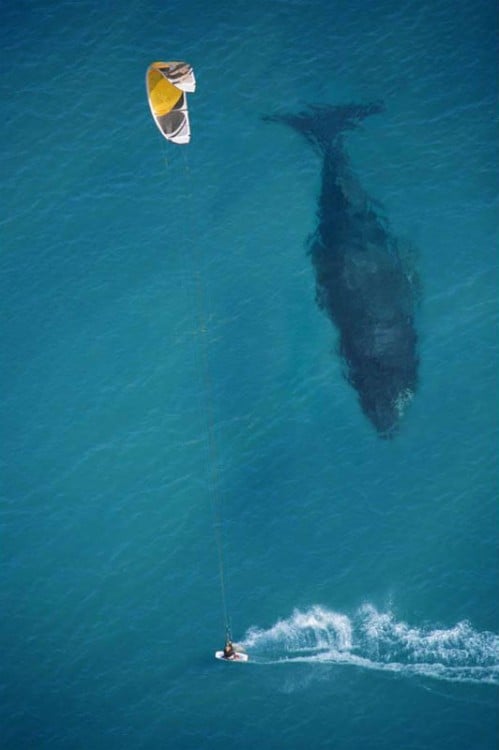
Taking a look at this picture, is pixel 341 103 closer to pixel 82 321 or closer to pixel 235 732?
pixel 82 321

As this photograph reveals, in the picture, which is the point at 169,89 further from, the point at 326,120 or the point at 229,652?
the point at 229,652

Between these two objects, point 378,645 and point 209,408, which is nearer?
point 378,645

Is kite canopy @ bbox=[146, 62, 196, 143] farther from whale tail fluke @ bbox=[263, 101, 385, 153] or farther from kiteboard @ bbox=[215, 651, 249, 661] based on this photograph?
kiteboard @ bbox=[215, 651, 249, 661]

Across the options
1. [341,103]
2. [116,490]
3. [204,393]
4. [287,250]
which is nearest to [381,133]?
[341,103]

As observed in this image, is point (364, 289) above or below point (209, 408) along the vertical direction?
above

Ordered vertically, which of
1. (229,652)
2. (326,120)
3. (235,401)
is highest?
(326,120)

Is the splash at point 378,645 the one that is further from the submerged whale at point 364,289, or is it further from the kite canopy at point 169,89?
the kite canopy at point 169,89

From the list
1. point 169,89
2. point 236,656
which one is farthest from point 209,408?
point 169,89
